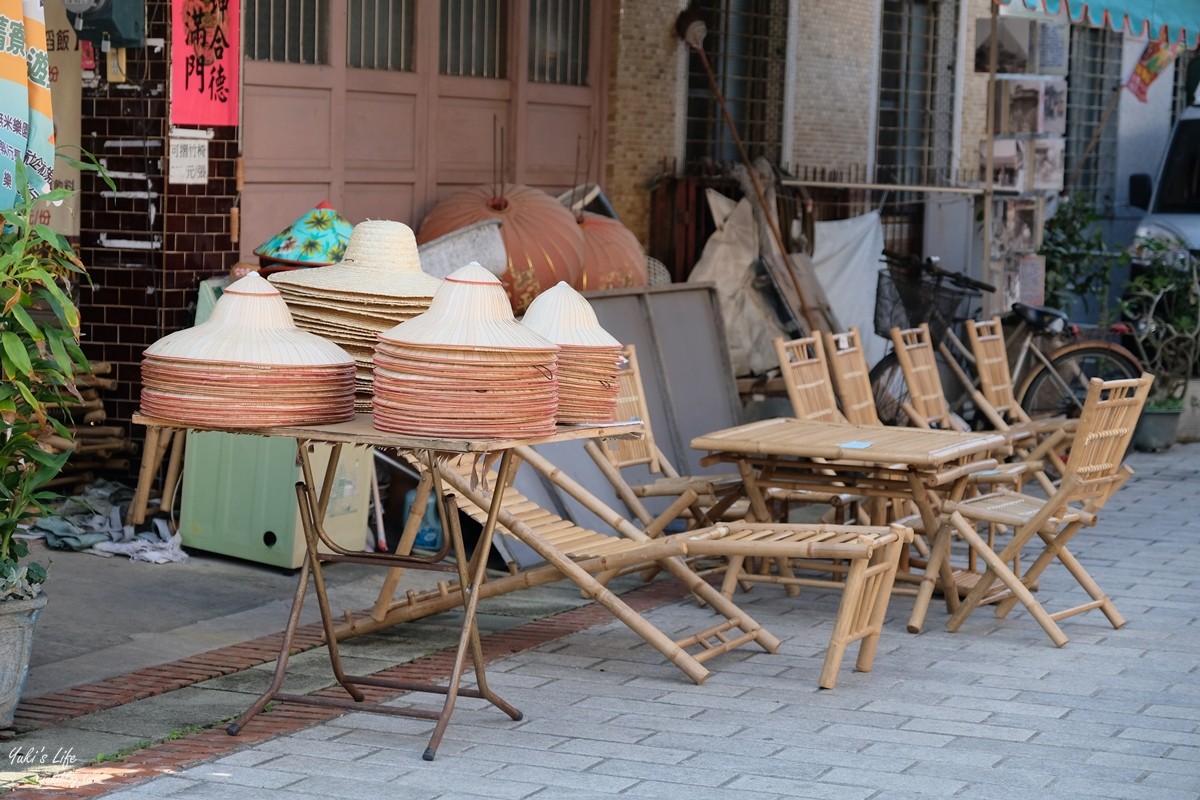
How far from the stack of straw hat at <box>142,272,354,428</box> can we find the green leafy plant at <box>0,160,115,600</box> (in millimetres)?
255

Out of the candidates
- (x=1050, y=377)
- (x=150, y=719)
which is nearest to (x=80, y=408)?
(x=150, y=719)

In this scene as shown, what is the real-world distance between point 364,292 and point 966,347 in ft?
20.3

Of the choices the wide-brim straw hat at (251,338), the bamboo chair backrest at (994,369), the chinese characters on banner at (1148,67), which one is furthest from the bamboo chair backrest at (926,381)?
the chinese characters on banner at (1148,67)

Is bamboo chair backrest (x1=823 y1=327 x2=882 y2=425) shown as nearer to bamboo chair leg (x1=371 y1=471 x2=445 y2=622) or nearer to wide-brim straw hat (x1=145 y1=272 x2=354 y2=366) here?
bamboo chair leg (x1=371 y1=471 x2=445 y2=622)

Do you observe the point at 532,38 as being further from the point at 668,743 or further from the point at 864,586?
the point at 668,743

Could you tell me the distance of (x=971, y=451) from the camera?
6.88 meters

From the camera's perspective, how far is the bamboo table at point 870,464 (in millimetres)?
6586

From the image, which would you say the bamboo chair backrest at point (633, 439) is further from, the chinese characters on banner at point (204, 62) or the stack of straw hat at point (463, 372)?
the stack of straw hat at point (463, 372)

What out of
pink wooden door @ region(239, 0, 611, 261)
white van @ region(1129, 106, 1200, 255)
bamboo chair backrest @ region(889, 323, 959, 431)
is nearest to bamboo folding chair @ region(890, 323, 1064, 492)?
bamboo chair backrest @ region(889, 323, 959, 431)

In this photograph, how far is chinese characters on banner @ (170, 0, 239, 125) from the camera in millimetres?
7742

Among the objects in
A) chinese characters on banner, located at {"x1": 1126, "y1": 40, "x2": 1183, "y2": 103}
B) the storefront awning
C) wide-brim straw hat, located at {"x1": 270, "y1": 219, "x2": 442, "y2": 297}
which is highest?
chinese characters on banner, located at {"x1": 1126, "y1": 40, "x2": 1183, "y2": 103}

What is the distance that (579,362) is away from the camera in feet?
17.2

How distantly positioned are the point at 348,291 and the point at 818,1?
824 centimetres

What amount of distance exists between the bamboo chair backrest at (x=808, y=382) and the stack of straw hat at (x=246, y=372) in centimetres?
298
